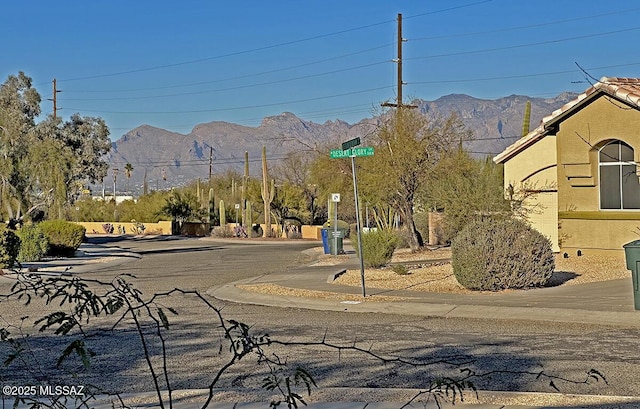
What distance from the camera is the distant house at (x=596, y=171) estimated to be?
23.3m

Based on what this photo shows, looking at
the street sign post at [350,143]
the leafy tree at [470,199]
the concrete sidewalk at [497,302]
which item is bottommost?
the concrete sidewalk at [497,302]

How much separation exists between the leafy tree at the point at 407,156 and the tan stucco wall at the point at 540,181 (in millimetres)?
5953

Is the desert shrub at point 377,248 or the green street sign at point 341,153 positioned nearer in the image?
the green street sign at point 341,153

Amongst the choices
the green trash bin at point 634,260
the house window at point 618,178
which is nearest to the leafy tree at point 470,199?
the house window at point 618,178

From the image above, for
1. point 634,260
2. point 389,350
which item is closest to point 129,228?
point 634,260

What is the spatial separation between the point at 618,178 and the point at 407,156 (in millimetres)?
10284

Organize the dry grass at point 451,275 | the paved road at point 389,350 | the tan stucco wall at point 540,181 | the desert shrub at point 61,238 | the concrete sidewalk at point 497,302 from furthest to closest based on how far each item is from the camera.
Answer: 1. the desert shrub at point 61,238
2. the tan stucco wall at point 540,181
3. the dry grass at point 451,275
4. the concrete sidewalk at point 497,302
5. the paved road at point 389,350

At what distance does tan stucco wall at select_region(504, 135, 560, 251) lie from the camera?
25938mm

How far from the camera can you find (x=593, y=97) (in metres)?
24.0

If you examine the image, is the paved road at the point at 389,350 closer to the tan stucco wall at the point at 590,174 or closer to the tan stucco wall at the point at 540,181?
the tan stucco wall at the point at 590,174

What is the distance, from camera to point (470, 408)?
7.74 m

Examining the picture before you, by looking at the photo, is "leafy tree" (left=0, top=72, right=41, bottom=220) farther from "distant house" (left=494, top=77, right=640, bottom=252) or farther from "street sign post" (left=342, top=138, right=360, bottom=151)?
"street sign post" (left=342, top=138, right=360, bottom=151)

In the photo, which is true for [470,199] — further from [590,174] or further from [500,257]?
[500,257]

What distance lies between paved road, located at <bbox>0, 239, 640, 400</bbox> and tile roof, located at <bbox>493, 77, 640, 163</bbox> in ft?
33.5
